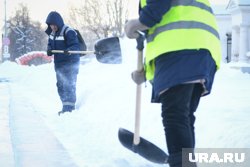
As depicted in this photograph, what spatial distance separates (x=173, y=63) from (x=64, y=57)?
5.09m

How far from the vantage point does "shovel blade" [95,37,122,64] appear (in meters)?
4.91

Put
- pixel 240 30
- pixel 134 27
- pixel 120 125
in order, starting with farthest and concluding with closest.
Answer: pixel 240 30 < pixel 120 125 < pixel 134 27

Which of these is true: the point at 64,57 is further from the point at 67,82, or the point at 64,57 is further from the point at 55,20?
the point at 55,20

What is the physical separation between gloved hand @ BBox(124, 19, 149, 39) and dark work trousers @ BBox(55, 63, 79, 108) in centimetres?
474

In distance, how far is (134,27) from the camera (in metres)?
2.81

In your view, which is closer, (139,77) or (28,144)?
Answer: (139,77)

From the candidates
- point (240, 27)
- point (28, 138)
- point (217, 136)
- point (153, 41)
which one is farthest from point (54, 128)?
point (240, 27)

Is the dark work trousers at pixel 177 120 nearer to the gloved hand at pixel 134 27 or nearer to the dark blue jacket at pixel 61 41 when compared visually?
the gloved hand at pixel 134 27

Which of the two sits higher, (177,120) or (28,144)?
(177,120)

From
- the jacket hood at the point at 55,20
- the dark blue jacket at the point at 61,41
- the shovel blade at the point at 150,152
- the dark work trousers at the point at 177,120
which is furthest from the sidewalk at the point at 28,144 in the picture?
the jacket hood at the point at 55,20

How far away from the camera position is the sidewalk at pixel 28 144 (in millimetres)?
3988

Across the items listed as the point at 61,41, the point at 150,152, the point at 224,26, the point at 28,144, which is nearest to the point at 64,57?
the point at 61,41

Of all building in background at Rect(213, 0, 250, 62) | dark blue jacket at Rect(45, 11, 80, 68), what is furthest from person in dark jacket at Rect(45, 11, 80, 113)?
building in background at Rect(213, 0, 250, 62)

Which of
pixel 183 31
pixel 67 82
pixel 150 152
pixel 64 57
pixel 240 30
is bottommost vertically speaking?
pixel 67 82
